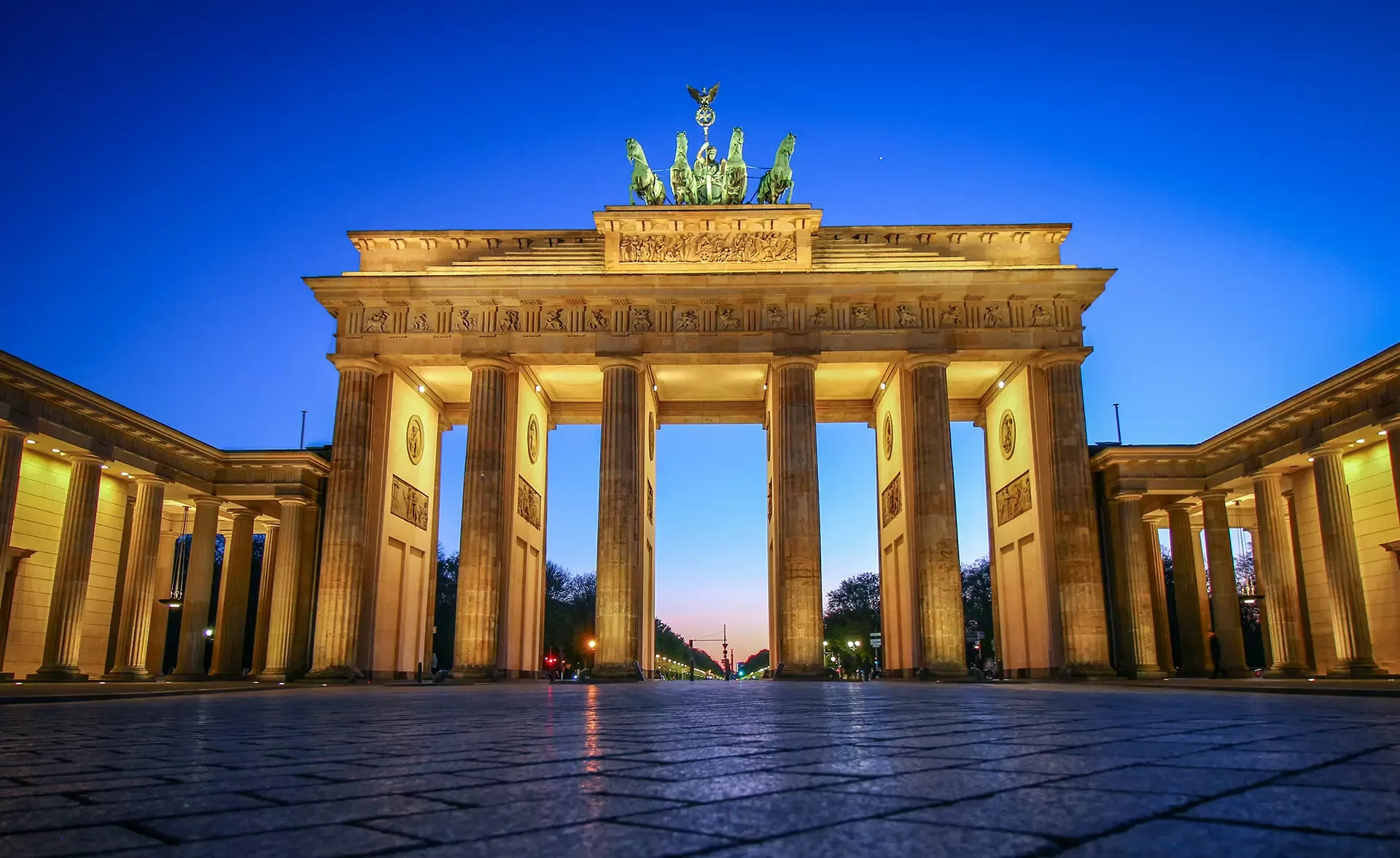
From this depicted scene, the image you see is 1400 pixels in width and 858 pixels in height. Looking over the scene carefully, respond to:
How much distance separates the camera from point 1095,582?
91.5 ft

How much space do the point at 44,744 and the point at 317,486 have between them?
3019 centimetres

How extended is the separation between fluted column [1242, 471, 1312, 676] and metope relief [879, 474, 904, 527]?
34.4 ft

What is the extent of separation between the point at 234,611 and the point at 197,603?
178 cm

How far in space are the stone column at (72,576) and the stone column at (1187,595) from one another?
33.1 m

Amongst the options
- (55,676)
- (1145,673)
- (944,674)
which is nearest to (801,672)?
(944,674)

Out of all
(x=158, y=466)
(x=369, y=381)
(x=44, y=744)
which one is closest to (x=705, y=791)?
(x=44, y=744)

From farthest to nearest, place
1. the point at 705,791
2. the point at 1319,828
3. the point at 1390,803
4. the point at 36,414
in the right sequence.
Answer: the point at 36,414 → the point at 705,791 → the point at 1390,803 → the point at 1319,828

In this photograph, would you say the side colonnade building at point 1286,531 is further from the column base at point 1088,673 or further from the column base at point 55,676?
the column base at point 55,676

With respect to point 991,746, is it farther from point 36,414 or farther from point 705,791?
point 36,414

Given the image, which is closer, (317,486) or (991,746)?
(991,746)

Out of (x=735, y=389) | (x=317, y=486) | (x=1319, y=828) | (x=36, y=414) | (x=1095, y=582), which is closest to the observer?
(x=1319, y=828)

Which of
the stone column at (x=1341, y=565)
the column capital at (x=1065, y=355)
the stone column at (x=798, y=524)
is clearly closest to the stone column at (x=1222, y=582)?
the stone column at (x=1341, y=565)

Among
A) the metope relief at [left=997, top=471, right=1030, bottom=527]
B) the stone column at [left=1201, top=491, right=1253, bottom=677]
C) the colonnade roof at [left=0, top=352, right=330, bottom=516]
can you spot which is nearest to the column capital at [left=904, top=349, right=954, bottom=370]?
the metope relief at [left=997, top=471, right=1030, bottom=527]

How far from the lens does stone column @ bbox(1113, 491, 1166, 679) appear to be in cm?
2873
